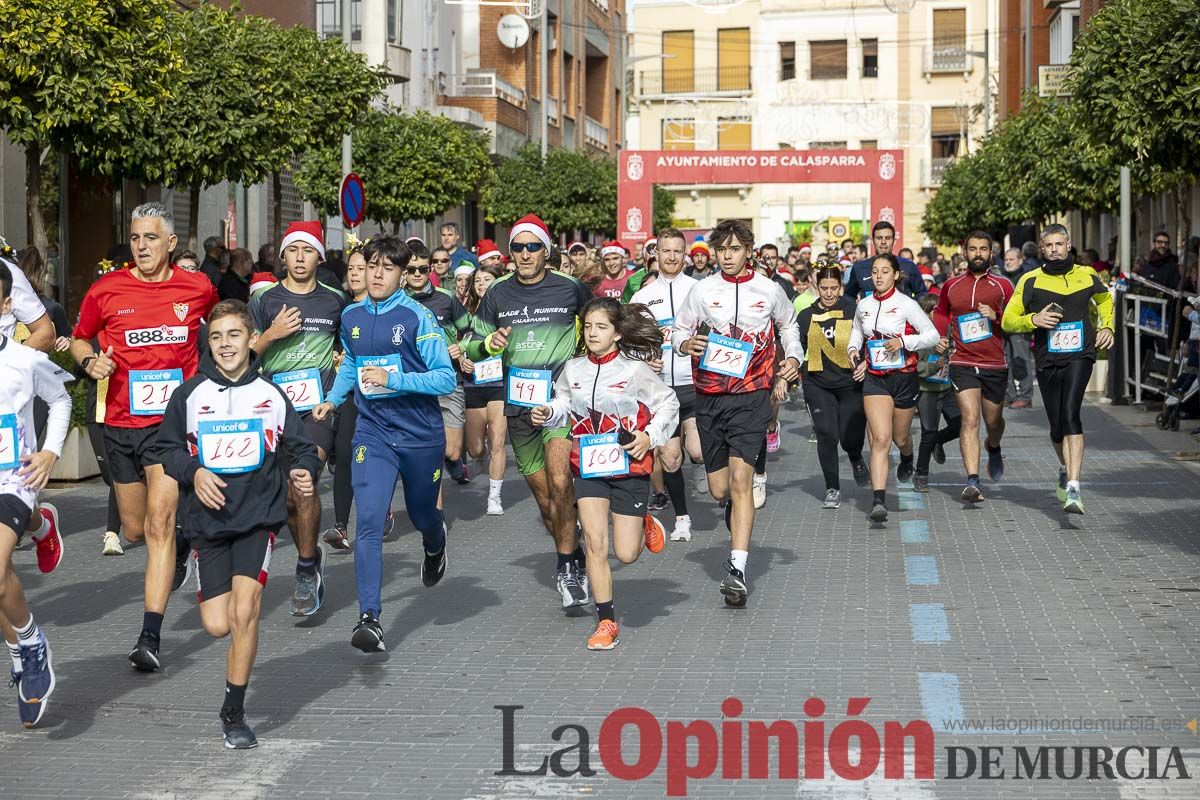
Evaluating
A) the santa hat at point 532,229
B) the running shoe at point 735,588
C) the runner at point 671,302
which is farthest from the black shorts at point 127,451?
the runner at point 671,302

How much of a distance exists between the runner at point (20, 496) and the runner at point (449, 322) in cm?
307

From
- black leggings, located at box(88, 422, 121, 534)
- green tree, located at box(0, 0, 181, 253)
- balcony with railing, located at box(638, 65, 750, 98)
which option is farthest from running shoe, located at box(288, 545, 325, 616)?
balcony with railing, located at box(638, 65, 750, 98)

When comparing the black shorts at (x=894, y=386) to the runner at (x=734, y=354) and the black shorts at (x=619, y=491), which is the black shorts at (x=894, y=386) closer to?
the runner at (x=734, y=354)

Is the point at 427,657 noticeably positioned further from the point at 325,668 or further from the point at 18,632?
the point at 18,632

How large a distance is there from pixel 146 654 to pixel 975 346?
292 inches

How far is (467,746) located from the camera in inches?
258

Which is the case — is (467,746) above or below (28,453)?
below

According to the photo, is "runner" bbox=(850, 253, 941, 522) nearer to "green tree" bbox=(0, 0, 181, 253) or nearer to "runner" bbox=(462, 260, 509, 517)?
"runner" bbox=(462, 260, 509, 517)

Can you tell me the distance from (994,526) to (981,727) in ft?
19.1

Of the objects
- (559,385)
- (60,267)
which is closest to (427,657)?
(559,385)

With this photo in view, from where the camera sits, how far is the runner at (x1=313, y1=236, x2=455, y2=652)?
853 centimetres

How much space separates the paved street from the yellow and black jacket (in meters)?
1.17

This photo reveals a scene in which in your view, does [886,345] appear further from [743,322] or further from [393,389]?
[393,389]

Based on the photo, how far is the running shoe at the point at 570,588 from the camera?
367 inches
